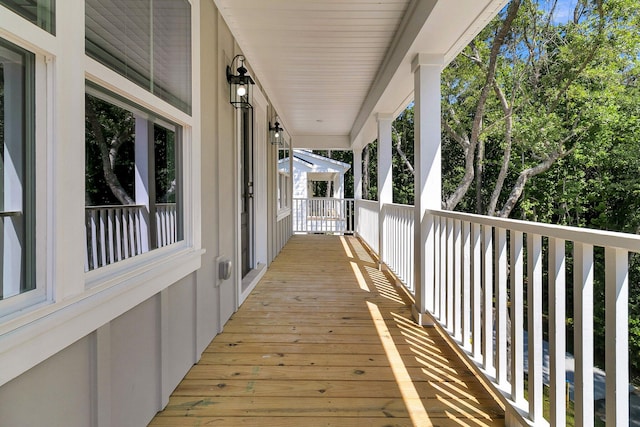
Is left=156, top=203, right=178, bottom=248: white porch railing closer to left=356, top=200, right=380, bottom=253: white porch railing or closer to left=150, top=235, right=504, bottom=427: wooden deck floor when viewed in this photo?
left=150, top=235, right=504, bottom=427: wooden deck floor

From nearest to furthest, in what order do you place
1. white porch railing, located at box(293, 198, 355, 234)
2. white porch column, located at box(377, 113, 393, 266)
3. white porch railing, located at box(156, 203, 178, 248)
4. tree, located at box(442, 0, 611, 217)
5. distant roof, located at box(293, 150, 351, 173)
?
white porch railing, located at box(156, 203, 178, 248) → white porch column, located at box(377, 113, 393, 266) → white porch railing, located at box(293, 198, 355, 234) → tree, located at box(442, 0, 611, 217) → distant roof, located at box(293, 150, 351, 173)

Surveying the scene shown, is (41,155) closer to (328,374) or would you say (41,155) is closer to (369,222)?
(328,374)

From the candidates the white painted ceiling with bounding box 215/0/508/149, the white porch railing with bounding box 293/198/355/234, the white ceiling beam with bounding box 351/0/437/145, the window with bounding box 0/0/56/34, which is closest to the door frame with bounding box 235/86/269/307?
the white painted ceiling with bounding box 215/0/508/149

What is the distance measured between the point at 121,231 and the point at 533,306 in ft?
5.60

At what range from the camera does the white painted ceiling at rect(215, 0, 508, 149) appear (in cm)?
239

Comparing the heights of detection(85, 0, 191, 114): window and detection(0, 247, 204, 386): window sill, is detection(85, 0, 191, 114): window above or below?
above

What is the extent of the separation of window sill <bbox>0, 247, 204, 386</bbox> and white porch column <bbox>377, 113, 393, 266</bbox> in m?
3.78

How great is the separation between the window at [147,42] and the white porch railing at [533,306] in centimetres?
176

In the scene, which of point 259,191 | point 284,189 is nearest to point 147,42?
point 259,191

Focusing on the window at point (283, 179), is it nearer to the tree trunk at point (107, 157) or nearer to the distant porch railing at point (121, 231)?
the distant porch railing at point (121, 231)

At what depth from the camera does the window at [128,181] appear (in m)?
1.24

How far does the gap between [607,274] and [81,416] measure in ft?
5.49

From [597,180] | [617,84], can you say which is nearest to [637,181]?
[597,180]

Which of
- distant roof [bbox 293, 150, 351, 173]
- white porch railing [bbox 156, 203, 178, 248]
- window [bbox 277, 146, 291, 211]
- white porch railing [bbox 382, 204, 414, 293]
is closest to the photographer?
white porch railing [bbox 156, 203, 178, 248]
